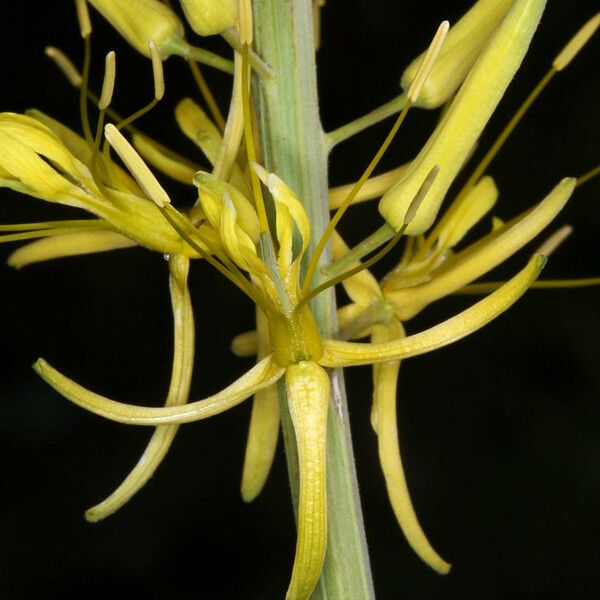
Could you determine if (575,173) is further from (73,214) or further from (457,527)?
(73,214)

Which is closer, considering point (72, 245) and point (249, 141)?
point (249, 141)

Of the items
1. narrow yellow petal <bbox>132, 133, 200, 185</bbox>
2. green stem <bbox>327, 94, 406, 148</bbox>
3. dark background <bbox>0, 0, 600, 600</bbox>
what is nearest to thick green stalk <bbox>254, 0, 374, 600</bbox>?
green stem <bbox>327, 94, 406, 148</bbox>

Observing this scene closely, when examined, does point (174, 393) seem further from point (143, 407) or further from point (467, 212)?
point (467, 212)

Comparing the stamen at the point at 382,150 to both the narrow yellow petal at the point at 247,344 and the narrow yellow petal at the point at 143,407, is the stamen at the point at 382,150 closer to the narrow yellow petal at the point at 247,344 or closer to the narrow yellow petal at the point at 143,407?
Result: the narrow yellow petal at the point at 143,407

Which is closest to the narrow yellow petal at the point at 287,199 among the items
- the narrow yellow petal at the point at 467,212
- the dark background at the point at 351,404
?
the narrow yellow petal at the point at 467,212

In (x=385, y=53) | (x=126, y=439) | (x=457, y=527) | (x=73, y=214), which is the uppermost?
(x=385, y=53)

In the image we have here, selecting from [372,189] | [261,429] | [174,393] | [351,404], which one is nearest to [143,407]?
[174,393]

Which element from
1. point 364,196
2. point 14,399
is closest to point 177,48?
point 364,196
